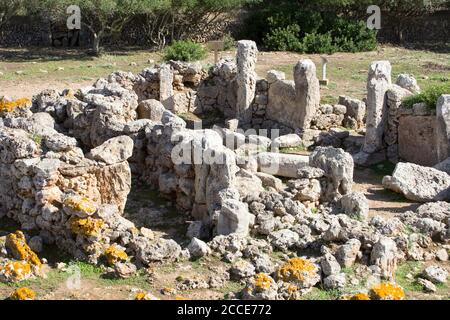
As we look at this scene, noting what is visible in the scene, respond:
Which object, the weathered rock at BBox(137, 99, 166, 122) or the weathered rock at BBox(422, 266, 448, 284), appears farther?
the weathered rock at BBox(137, 99, 166, 122)

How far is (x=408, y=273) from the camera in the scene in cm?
1312

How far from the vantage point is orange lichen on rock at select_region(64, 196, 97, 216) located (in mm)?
13679

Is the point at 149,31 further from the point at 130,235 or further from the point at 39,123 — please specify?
the point at 130,235

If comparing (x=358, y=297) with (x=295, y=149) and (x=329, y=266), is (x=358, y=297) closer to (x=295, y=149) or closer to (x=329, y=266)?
(x=329, y=266)

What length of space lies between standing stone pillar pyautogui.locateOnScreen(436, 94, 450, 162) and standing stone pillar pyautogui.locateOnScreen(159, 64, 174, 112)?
771cm

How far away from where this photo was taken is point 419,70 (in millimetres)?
29453

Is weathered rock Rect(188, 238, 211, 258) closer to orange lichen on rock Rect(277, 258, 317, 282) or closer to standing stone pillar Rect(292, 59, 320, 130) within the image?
orange lichen on rock Rect(277, 258, 317, 282)

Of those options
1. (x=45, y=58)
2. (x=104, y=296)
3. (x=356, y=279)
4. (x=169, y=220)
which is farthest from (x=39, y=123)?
(x=45, y=58)

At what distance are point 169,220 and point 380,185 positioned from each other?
5.14m

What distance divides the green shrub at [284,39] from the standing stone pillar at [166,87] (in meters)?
12.3

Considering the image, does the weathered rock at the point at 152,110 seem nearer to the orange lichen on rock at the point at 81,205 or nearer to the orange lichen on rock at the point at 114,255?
the orange lichen on rock at the point at 81,205

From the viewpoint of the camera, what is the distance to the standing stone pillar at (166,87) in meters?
22.9

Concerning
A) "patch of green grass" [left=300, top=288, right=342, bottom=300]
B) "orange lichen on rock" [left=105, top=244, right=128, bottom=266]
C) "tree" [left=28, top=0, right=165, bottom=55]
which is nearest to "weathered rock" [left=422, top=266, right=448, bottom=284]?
"patch of green grass" [left=300, top=288, right=342, bottom=300]

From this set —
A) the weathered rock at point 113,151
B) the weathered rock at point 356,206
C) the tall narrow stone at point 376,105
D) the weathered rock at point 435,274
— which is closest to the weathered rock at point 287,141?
the tall narrow stone at point 376,105
